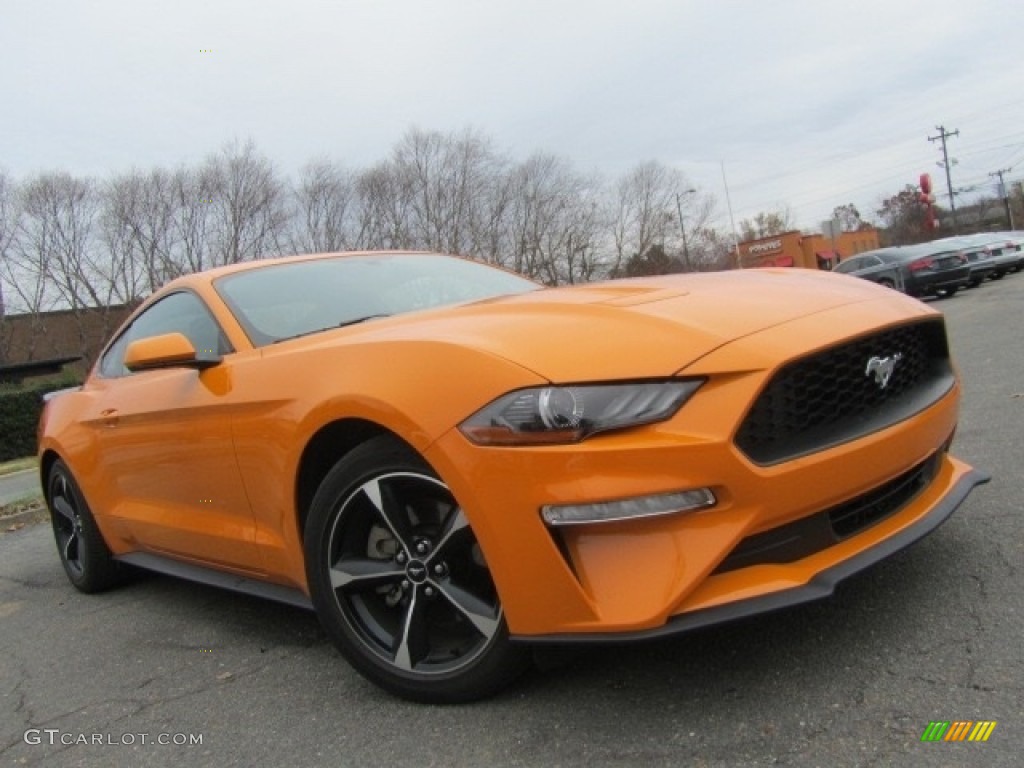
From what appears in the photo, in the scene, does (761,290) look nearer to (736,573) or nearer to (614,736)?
(736,573)

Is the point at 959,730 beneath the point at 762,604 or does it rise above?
beneath

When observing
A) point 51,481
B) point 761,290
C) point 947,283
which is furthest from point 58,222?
point 761,290

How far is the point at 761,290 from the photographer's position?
2721 mm

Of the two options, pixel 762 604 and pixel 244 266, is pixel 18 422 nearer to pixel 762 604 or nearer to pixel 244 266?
pixel 244 266

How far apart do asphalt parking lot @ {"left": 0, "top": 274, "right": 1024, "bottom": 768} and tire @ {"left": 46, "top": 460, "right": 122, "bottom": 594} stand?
2.40ft

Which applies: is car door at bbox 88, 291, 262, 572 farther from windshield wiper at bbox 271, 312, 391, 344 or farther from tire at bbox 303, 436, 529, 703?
tire at bbox 303, 436, 529, 703

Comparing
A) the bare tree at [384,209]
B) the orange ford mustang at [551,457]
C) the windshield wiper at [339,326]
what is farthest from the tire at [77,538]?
the bare tree at [384,209]

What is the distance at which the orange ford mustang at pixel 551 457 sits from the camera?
2031mm

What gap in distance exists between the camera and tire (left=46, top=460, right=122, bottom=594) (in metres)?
4.35

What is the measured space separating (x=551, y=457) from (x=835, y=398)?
2.71 feet

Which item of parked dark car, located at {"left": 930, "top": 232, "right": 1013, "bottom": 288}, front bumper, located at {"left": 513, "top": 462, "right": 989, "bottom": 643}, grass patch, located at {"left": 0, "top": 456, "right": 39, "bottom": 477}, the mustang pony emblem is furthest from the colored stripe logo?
parked dark car, located at {"left": 930, "top": 232, "right": 1013, "bottom": 288}

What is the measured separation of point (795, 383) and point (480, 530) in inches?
35.2

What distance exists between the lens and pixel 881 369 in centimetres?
245

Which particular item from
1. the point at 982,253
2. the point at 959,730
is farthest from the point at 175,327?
the point at 982,253
